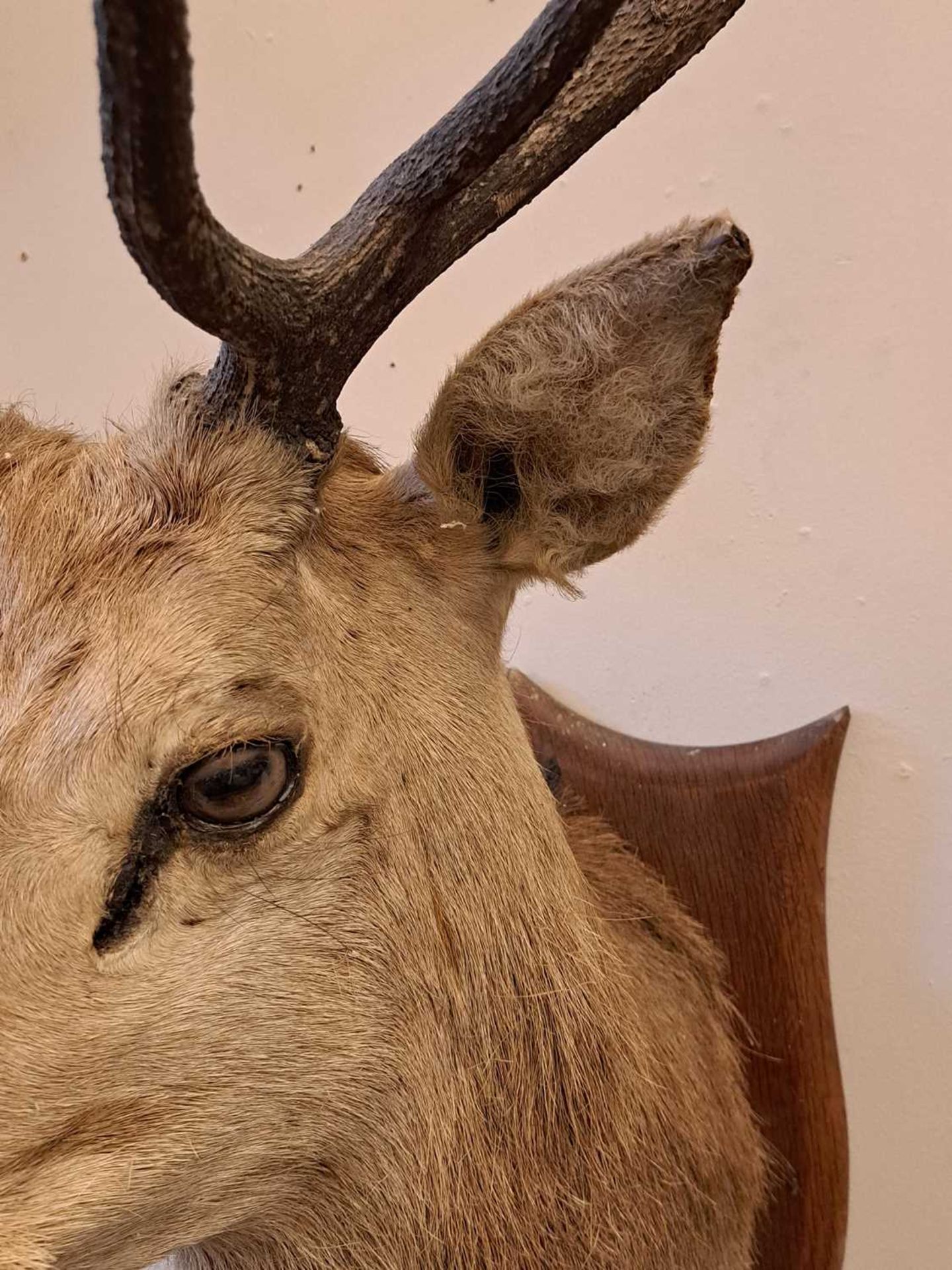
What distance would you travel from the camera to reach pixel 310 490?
619 millimetres

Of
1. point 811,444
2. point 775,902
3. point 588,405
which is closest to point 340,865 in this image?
point 588,405

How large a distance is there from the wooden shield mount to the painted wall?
0.30 ft

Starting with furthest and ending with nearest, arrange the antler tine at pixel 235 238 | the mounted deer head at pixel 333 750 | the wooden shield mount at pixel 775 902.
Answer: the wooden shield mount at pixel 775 902 → the mounted deer head at pixel 333 750 → the antler tine at pixel 235 238

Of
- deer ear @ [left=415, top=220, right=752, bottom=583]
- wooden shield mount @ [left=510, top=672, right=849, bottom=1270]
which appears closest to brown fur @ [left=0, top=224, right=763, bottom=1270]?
deer ear @ [left=415, top=220, right=752, bottom=583]

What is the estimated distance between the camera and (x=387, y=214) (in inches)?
22.2

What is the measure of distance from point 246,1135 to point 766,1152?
58 centimetres

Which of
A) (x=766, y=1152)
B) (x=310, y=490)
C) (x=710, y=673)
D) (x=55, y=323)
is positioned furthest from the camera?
(x=55, y=323)

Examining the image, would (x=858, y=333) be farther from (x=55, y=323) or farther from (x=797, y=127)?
(x=55, y=323)

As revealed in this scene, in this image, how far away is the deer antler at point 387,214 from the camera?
1.57ft

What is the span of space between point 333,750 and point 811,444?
2.27 feet

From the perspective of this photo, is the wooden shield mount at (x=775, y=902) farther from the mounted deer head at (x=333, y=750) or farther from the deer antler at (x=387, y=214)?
the deer antler at (x=387, y=214)

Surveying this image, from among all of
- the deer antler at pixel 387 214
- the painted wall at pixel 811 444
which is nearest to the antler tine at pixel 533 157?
the deer antler at pixel 387 214

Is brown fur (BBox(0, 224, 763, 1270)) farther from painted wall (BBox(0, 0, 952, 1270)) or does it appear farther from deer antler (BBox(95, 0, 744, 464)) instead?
painted wall (BBox(0, 0, 952, 1270))

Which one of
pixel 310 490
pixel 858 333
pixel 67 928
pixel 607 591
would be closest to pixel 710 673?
pixel 607 591
